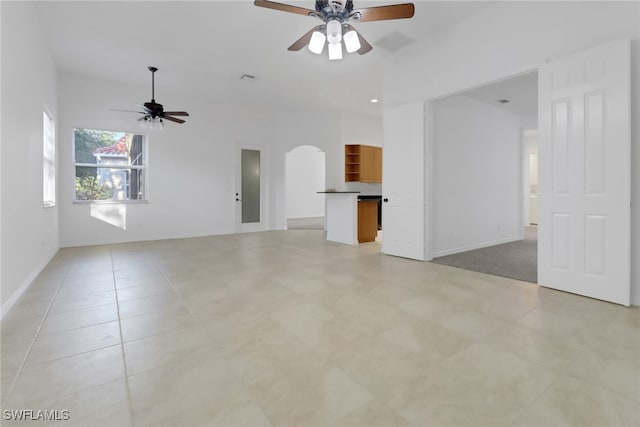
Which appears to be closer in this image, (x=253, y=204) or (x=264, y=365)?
(x=264, y=365)

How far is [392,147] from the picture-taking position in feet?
16.6

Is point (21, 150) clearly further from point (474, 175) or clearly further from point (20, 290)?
point (474, 175)

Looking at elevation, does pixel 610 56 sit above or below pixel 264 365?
above

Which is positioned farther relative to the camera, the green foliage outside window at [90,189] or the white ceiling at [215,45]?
the green foliage outside window at [90,189]

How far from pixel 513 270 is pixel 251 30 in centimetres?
479

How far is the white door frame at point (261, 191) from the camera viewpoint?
819 cm

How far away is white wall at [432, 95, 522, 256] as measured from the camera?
5.15 m

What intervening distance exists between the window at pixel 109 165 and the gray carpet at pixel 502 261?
249 inches

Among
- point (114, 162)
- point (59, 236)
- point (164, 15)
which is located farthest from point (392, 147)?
point (59, 236)

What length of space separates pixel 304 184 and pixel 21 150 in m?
9.78

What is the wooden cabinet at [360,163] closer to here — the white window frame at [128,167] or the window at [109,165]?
the white window frame at [128,167]

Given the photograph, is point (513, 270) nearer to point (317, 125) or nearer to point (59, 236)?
point (317, 125)

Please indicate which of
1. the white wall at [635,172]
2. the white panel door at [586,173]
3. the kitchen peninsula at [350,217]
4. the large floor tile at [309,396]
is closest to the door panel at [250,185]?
the kitchen peninsula at [350,217]

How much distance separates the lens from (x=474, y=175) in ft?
19.0
